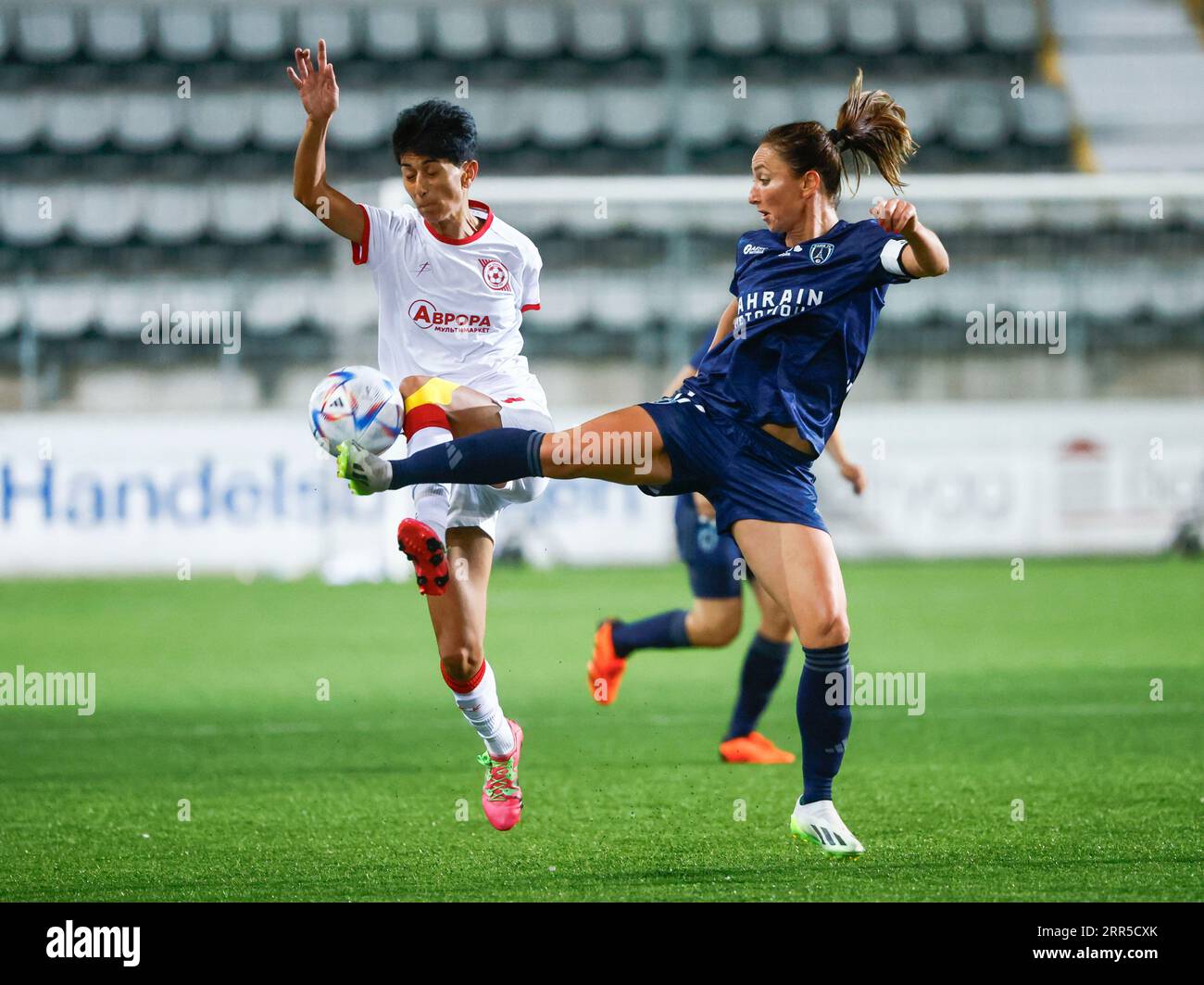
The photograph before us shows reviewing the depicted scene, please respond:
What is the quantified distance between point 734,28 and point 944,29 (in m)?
2.58

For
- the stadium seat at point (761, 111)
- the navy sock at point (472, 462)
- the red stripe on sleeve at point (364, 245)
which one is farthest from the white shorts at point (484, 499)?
the stadium seat at point (761, 111)

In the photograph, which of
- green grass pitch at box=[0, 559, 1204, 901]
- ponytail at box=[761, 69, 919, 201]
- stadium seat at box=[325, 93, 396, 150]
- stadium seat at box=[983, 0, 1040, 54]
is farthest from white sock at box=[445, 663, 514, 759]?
stadium seat at box=[983, 0, 1040, 54]

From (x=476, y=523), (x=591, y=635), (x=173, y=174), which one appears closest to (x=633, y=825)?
(x=476, y=523)

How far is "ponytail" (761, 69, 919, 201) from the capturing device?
4629mm

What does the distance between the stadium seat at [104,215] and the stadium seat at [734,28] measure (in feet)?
24.0

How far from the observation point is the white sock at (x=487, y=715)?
17.2 ft

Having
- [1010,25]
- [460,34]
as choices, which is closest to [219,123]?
[460,34]

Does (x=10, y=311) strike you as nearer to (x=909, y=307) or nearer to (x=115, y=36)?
(x=115, y=36)

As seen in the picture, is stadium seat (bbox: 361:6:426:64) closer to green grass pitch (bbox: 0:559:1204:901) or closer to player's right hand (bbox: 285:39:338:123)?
green grass pitch (bbox: 0:559:1204:901)

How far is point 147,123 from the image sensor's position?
20125mm

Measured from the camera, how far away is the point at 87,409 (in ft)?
60.5

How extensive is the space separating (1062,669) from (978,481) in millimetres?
6998

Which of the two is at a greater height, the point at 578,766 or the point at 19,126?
the point at 19,126
